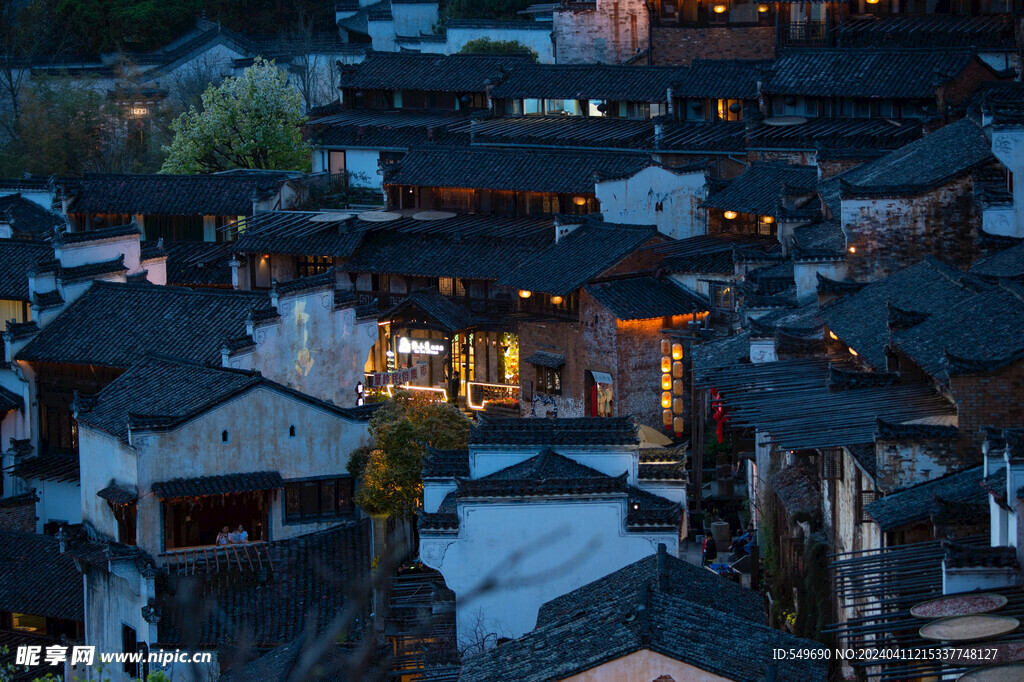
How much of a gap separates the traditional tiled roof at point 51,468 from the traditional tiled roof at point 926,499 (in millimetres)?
24844

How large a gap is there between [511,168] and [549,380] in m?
9.17

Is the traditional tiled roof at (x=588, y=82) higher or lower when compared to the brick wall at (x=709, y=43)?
lower

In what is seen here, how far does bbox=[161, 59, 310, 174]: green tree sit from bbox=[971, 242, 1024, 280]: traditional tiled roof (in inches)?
1531

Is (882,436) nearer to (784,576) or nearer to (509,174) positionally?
(784,576)

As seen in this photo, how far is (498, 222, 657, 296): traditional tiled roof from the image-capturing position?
162 ft

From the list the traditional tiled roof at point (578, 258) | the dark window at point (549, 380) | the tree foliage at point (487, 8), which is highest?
the tree foliage at point (487, 8)

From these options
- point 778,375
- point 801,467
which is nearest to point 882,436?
point 778,375

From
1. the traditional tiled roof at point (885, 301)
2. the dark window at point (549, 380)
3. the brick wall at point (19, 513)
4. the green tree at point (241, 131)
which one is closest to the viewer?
the traditional tiled roof at point (885, 301)

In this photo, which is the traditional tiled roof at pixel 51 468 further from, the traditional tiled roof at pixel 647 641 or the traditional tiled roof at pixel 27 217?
the traditional tiled roof at pixel 647 641

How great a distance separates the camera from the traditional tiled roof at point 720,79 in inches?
2270

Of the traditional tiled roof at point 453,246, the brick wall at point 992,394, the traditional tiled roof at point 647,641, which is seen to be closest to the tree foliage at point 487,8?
the traditional tiled roof at point 453,246

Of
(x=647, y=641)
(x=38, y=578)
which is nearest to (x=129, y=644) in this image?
(x=38, y=578)

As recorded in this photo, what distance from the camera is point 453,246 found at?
181 feet

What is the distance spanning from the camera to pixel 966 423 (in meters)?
26.0
